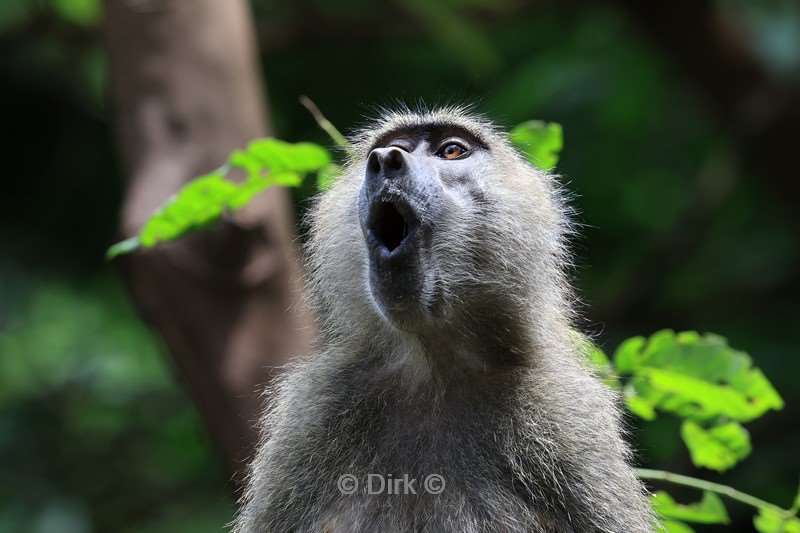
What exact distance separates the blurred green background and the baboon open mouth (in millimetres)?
3078

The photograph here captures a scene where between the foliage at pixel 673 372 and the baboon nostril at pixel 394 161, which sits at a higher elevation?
the baboon nostril at pixel 394 161

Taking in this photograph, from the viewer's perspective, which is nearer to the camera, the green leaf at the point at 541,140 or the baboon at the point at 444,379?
the baboon at the point at 444,379

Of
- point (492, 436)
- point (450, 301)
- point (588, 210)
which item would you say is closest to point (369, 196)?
point (450, 301)

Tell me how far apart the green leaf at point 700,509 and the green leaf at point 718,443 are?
0.31 feet

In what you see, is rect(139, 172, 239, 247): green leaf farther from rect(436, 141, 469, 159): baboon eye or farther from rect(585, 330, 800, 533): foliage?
rect(585, 330, 800, 533): foliage

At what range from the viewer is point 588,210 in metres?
5.61

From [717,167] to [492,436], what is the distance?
4.23 meters

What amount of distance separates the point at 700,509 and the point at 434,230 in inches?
43.5

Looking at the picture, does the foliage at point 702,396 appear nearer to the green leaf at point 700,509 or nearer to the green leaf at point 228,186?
the green leaf at point 700,509

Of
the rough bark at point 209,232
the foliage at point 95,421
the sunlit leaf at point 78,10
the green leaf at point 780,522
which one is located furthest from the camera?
the foliage at point 95,421

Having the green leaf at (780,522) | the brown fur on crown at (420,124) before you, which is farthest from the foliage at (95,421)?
the green leaf at (780,522)

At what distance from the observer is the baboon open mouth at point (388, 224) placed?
2350 millimetres

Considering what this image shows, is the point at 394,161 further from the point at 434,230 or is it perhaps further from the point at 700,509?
the point at 700,509

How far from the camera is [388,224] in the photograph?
2.40 meters
